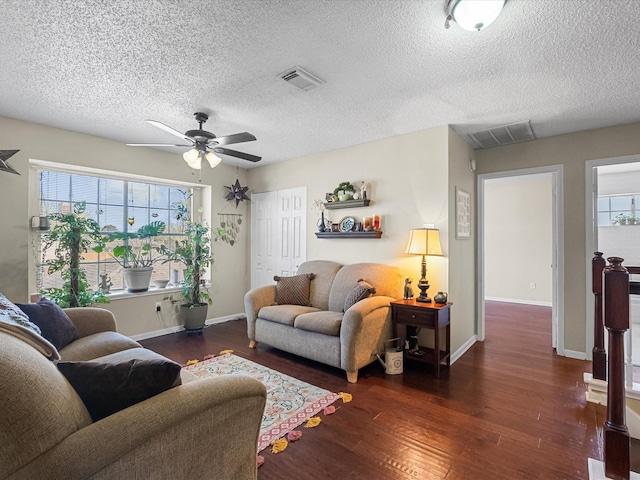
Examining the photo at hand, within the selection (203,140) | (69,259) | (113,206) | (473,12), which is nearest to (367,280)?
(203,140)

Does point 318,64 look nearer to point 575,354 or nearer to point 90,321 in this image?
point 90,321

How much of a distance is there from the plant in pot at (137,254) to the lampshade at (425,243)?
127 inches

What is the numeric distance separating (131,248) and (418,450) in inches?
158

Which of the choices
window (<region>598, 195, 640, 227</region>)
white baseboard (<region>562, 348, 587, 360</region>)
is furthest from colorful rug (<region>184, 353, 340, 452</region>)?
window (<region>598, 195, 640, 227</region>)

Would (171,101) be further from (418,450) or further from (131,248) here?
(418,450)

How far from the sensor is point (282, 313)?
349cm

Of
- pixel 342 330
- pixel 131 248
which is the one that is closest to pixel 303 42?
pixel 342 330

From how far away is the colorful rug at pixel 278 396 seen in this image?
7.27ft

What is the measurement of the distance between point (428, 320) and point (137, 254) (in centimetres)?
379

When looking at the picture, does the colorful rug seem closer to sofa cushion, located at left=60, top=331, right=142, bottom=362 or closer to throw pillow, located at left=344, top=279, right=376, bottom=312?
throw pillow, located at left=344, top=279, right=376, bottom=312

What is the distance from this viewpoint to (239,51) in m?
2.10

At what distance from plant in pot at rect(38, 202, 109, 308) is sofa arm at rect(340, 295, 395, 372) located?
2.68 m

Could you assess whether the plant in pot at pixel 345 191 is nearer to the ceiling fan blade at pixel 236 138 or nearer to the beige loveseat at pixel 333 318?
the beige loveseat at pixel 333 318

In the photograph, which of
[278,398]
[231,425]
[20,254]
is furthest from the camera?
[20,254]
